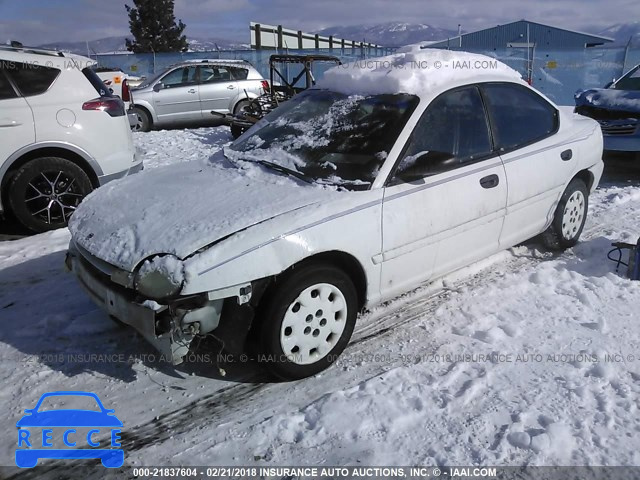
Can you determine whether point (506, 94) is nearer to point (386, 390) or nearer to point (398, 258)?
point (398, 258)

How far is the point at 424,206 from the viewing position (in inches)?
131

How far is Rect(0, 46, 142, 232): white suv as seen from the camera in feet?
17.3

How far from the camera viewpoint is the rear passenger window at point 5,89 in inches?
207

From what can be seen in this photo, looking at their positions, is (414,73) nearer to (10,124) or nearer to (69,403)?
(69,403)

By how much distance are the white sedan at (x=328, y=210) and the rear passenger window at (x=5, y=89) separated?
2.54m

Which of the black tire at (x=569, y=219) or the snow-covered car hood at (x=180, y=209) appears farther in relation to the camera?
the black tire at (x=569, y=219)

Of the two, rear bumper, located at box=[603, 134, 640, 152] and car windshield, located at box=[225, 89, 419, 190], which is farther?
rear bumper, located at box=[603, 134, 640, 152]

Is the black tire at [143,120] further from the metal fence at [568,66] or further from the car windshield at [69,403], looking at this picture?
the metal fence at [568,66]

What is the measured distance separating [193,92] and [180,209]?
402 inches

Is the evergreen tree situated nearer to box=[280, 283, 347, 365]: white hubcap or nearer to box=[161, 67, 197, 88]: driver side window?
Answer: box=[161, 67, 197, 88]: driver side window

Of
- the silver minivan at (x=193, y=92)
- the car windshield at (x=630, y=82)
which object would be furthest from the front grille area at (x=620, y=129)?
the silver minivan at (x=193, y=92)

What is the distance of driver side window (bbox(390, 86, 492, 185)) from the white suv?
3.69m

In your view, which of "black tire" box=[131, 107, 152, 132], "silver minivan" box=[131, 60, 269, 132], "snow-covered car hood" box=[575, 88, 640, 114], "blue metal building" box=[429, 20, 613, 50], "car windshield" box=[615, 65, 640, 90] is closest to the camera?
"snow-covered car hood" box=[575, 88, 640, 114]

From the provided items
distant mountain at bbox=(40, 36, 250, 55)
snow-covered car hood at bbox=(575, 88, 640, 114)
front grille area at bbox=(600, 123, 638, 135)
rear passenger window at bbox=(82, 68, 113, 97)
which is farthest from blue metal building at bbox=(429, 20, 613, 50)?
rear passenger window at bbox=(82, 68, 113, 97)
